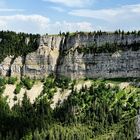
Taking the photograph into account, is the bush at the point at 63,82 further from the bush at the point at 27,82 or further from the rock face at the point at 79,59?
the bush at the point at 27,82

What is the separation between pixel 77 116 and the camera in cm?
14888

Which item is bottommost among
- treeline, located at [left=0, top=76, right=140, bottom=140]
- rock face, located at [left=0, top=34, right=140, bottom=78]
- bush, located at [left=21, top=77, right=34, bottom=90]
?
treeline, located at [left=0, top=76, right=140, bottom=140]

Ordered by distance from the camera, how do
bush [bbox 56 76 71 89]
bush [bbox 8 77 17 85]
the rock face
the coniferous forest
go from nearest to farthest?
the coniferous forest → bush [bbox 56 76 71 89] → the rock face → bush [bbox 8 77 17 85]

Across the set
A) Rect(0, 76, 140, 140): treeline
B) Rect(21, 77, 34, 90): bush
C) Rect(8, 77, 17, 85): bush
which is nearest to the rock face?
Rect(21, 77, 34, 90): bush

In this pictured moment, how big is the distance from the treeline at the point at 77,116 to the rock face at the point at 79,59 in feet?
39.9

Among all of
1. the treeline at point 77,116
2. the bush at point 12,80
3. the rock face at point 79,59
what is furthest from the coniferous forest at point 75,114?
the rock face at point 79,59

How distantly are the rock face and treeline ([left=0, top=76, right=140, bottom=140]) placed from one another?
12.2 meters

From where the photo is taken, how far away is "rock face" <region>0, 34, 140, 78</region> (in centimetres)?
17975

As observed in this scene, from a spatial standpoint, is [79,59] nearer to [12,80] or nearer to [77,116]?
[12,80]

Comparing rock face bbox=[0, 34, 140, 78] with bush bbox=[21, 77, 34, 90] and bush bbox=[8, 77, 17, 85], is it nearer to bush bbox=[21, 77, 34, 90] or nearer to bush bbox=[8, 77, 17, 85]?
bush bbox=[21, 77, 34, 90]

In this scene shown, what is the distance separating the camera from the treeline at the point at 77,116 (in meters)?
132

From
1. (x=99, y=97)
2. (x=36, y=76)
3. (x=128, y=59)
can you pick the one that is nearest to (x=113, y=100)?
(x=99, y=97)

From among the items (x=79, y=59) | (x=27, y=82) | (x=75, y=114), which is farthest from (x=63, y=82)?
(x=75, y=114)

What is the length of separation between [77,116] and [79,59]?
45.7 meters
